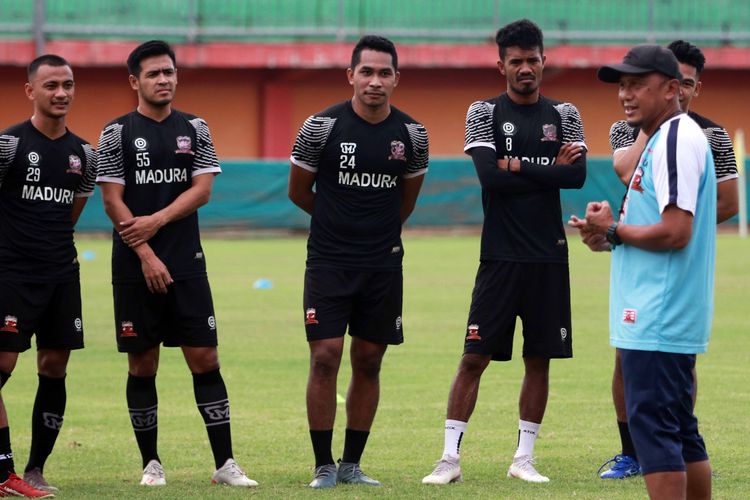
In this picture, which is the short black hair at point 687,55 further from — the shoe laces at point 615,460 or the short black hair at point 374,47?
the shoe laces at point 615,460

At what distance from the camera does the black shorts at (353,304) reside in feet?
25.6

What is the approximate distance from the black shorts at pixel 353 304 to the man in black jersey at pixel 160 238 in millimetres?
613

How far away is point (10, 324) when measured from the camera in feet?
24.8

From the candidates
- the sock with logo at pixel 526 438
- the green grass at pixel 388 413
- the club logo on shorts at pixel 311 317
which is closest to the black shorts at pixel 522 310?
the sock with logo at pixel 526 438

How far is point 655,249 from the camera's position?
5.59 m

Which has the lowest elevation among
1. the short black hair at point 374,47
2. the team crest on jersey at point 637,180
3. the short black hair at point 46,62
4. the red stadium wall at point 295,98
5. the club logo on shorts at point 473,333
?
the club logo on shorts at point 473,333

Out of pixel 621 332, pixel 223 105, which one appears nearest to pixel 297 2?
pixel 223 105

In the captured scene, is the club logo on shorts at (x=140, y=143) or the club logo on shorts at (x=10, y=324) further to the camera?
the club logo on shorts at (x=140, y=143)

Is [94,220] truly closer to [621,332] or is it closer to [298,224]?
[298,224]

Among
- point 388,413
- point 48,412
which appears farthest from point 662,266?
point 388,413

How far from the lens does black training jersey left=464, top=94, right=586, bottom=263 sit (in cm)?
779

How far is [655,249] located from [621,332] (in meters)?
0.39

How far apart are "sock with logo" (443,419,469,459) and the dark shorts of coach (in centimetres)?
218

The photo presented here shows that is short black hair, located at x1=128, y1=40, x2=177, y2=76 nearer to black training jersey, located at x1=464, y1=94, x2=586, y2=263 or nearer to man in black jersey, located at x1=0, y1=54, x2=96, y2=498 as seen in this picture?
man in black jersey, located at x1=0, y1=54, x2=96, y2=498
